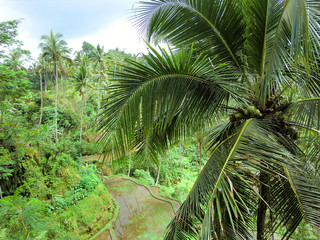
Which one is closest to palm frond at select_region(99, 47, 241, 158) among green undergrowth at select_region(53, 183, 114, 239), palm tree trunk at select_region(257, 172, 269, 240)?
palm tree trunk at select_region(257, 172, 269, 240)

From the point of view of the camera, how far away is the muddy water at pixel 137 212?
7662 mm

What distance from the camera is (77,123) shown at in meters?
19.7

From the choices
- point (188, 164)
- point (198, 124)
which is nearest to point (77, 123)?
point (188, 164)

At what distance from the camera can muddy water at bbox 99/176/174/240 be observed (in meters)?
7.66

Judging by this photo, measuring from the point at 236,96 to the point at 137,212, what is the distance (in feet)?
29.2

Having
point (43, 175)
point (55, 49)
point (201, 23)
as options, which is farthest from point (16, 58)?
point (201, 23)

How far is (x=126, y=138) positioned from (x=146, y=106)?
1.24 ft

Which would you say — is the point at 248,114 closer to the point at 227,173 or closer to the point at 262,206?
the point at 227,173

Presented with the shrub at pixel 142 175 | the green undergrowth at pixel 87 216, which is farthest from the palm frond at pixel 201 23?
the shrub at pixel 142 175

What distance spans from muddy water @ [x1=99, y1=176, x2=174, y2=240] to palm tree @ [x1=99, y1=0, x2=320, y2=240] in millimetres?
6569

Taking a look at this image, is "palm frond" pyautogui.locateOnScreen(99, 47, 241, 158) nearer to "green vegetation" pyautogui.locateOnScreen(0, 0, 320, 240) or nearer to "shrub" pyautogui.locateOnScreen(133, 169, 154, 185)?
"green vegetation" pyautogui.locateOnScreen(0, 0, 320, 240)

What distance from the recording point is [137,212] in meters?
9.09

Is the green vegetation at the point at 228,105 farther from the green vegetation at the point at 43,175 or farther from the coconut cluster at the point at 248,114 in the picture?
the green vegetation at the point at 43,175

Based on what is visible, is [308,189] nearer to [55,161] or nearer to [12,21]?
[55,161]
